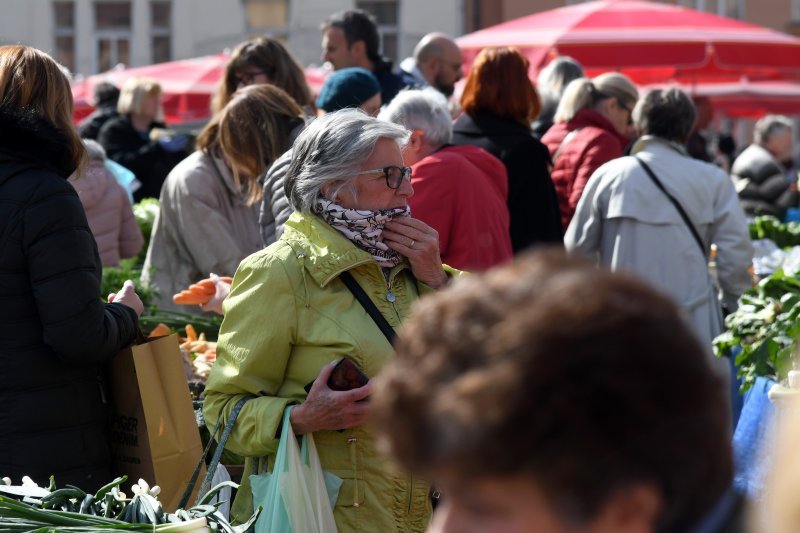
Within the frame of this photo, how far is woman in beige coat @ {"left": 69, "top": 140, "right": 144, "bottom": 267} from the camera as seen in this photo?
6.41m

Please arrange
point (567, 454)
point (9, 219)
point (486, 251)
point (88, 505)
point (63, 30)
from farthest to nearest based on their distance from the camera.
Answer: point (63, 30) < point (486, 251) < point (9, 219) < point (88, 505) < point (567, 454)

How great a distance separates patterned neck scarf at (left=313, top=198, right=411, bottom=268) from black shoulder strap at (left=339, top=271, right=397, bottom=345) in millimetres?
81

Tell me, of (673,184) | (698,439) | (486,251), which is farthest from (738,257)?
(698,439)

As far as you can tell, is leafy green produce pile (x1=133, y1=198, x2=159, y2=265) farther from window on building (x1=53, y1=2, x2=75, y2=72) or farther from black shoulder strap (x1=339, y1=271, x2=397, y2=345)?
window on building (x1=53, y1=2, x2=75, y2=72)

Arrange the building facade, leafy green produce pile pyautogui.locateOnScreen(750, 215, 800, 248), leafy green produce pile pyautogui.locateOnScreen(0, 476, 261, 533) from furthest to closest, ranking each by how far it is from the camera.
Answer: the building facade → leafy green produce pile pyautogui.locateOnScreen(750, 215, 800, 248) → leafy green produce pile pyautogui.locateOnScreen(0, 476, 261, 533)

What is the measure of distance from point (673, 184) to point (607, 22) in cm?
458

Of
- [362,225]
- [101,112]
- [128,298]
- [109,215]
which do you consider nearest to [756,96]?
[101,112]

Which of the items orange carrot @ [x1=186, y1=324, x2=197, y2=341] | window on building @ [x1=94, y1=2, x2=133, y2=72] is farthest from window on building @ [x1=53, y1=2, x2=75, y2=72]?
orange carrot @ [x1=186, y1=324, x2=197, y2=341]

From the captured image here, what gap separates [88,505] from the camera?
286cm

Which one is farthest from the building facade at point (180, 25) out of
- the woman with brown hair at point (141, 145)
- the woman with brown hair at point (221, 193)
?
the woman with brown hair at point (221, 193)

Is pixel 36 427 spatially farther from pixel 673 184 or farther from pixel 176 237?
pixel 673 184

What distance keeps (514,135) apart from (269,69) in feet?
3.67

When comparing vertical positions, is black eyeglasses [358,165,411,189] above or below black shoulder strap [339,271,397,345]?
above

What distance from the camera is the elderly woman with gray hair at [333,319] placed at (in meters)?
2.96
